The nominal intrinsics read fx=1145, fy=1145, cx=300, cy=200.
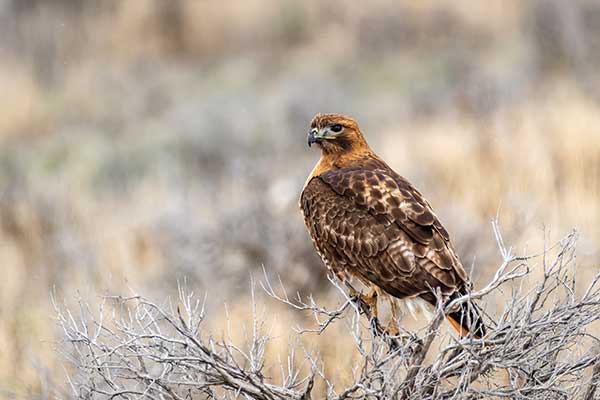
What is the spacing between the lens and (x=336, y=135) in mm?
5402

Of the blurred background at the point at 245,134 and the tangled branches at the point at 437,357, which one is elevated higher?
the blurred background at the point at 245,134

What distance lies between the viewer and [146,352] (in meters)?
4.11

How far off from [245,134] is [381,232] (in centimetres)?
1154

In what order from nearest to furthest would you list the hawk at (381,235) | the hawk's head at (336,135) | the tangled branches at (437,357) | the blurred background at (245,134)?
1. the tangled branches at (437,357)
2. the hawk at (381,235)
3. the hawk's head at (336,135)
4. the blurred background at (245,134)

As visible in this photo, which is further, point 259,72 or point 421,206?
point 259,72

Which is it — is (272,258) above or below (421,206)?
above

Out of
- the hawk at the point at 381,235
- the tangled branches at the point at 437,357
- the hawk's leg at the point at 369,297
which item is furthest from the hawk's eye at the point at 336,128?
the tangled branches at the point at 437,357

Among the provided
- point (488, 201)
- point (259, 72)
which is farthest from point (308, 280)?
point (259, 72)

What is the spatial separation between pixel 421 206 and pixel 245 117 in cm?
1196

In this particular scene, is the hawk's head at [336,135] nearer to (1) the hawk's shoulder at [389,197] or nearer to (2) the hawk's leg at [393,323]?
(1) the hawk's shoulder at [389,197]

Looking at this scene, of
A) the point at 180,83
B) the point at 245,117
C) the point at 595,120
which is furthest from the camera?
the point at 180,83

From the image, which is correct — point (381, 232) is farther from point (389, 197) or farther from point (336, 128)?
point (336, 128)

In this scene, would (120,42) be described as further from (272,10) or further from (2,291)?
(2,291)

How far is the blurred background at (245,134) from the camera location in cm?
861
